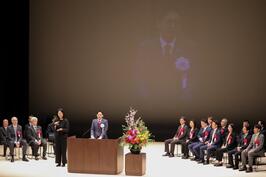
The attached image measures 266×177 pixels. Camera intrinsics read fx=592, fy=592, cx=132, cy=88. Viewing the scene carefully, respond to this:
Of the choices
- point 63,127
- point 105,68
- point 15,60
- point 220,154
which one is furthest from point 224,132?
point 15,60

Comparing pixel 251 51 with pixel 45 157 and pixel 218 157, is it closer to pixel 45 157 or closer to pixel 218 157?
pixel 218 157

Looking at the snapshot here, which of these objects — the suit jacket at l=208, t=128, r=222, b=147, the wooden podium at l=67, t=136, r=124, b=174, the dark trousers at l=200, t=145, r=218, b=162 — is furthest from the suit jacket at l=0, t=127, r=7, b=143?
the suit jacket at l=208, t=128, r=222, b=147

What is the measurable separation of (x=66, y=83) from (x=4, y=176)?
642 centimetres

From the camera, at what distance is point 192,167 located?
12.9m

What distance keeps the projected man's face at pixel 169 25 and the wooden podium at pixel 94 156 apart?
18.8 feet

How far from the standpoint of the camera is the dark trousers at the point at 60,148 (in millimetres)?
12719

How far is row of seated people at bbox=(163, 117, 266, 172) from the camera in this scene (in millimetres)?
12406

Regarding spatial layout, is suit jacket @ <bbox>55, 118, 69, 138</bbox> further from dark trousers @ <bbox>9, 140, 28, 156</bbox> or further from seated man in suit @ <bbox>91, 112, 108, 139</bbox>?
dark trousers @ <bbox>9, 140, 28, 156</bbox>

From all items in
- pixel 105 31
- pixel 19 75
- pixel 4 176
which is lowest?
pixel 4 176

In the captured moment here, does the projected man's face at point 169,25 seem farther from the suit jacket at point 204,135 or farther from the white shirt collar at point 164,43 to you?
the suit jacket at point 204,135

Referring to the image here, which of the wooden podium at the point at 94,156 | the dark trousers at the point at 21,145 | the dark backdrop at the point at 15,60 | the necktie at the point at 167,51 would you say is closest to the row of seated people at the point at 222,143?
the wooden podium at the point at 94,156

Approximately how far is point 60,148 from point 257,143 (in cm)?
420

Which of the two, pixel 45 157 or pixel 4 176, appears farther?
pixel 45 157

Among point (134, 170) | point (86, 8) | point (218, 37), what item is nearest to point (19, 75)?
point (86, 8)
